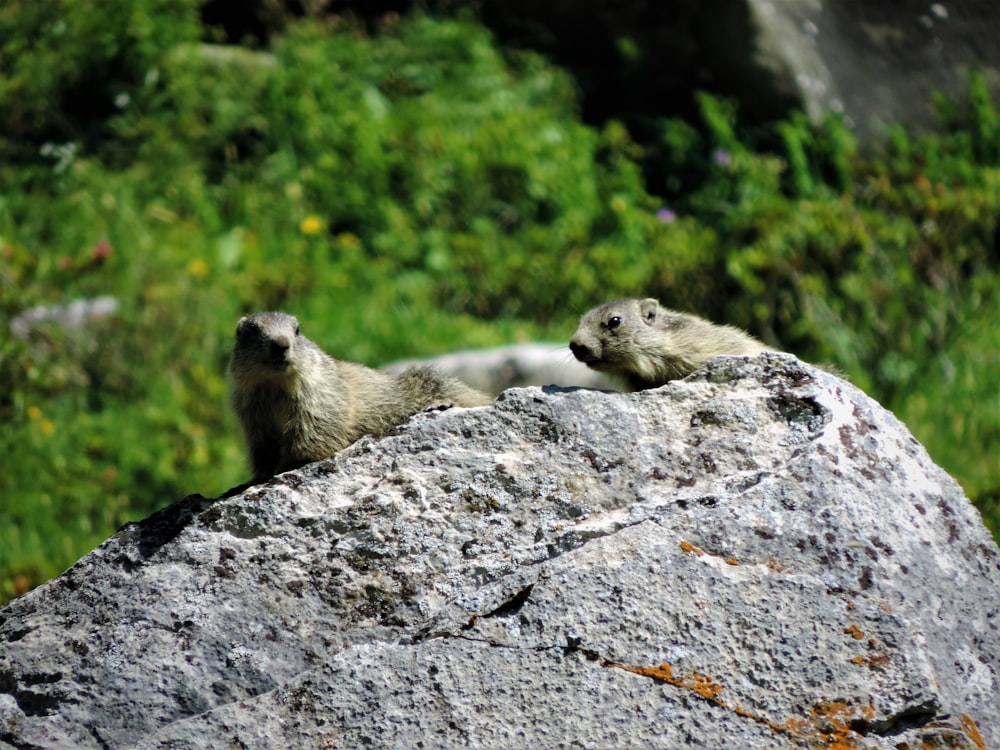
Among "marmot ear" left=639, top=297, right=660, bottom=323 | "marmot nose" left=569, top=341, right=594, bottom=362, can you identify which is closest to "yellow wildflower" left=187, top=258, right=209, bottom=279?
"marmot ear" left=639, top=297, right=660, bottom=323

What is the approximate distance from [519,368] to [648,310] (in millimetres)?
2754

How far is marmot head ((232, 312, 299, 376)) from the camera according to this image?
17.2ft

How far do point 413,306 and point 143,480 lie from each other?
283 cm

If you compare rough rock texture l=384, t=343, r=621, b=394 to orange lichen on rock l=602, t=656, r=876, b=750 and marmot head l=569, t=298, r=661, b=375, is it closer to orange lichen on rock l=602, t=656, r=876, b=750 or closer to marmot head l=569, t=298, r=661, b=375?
marmot head l=569, t=298, r=661, b=375

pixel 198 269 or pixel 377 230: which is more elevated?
pixel 377 230

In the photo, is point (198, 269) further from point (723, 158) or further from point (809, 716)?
point (809, 716)

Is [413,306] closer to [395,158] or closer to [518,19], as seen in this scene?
[395,158]

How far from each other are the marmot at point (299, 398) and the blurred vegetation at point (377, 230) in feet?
9.59

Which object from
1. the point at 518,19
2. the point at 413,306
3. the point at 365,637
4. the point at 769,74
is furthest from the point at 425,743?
the point at 518,19

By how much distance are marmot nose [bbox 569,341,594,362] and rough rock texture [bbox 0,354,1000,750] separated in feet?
4.04

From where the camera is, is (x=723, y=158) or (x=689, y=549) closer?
(x=689, y=549)

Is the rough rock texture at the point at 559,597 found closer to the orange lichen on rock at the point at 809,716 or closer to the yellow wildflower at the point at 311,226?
the orange lichen on rock at the point at 809,716

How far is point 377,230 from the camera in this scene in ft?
37.5

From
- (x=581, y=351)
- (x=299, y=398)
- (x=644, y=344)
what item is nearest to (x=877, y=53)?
(x=644, y=344)
